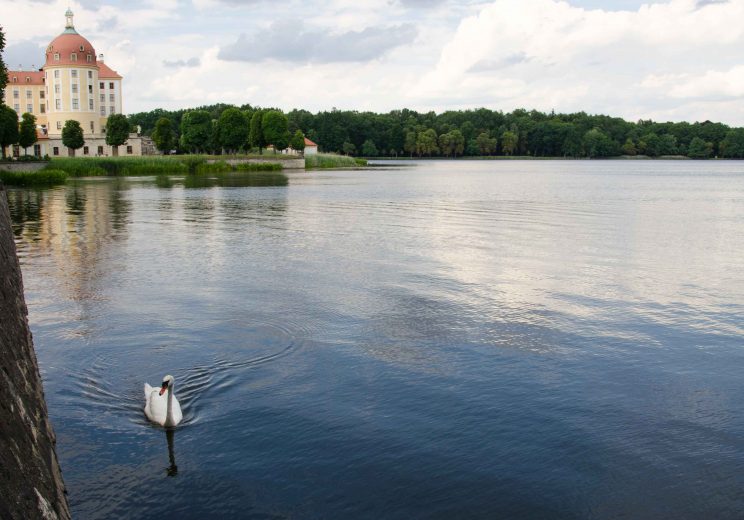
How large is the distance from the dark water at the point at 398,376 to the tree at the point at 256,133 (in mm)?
95570

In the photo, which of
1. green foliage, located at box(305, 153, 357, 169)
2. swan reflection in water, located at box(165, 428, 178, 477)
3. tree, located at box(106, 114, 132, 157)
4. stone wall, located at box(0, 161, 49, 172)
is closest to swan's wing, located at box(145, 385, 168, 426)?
swan reflection in water, located at box(165, 428, 178, 477)

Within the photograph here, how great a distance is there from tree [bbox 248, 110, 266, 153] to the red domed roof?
27.3m

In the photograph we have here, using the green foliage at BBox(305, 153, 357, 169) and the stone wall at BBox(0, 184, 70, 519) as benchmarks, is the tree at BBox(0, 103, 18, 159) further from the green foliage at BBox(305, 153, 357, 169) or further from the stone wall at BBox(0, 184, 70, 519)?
the stone wall at BBox(0, 184, 70, 519)

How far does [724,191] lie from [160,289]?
193 ft

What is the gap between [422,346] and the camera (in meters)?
14.6

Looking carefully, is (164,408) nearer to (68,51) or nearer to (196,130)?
(196,130)

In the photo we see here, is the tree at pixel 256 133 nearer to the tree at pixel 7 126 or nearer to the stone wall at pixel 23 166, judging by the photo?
the tree at pixel 7 126

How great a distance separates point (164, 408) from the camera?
10.7 metres

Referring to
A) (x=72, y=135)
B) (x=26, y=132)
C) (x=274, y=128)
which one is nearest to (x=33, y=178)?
(x=26, y=132)

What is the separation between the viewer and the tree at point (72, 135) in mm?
105750

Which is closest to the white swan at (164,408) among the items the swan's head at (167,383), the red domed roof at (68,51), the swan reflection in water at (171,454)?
the swan's head at (167,383)

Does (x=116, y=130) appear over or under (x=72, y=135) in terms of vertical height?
over

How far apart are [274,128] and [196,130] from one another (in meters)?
12.6

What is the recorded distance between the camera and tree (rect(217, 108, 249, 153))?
382 feet
